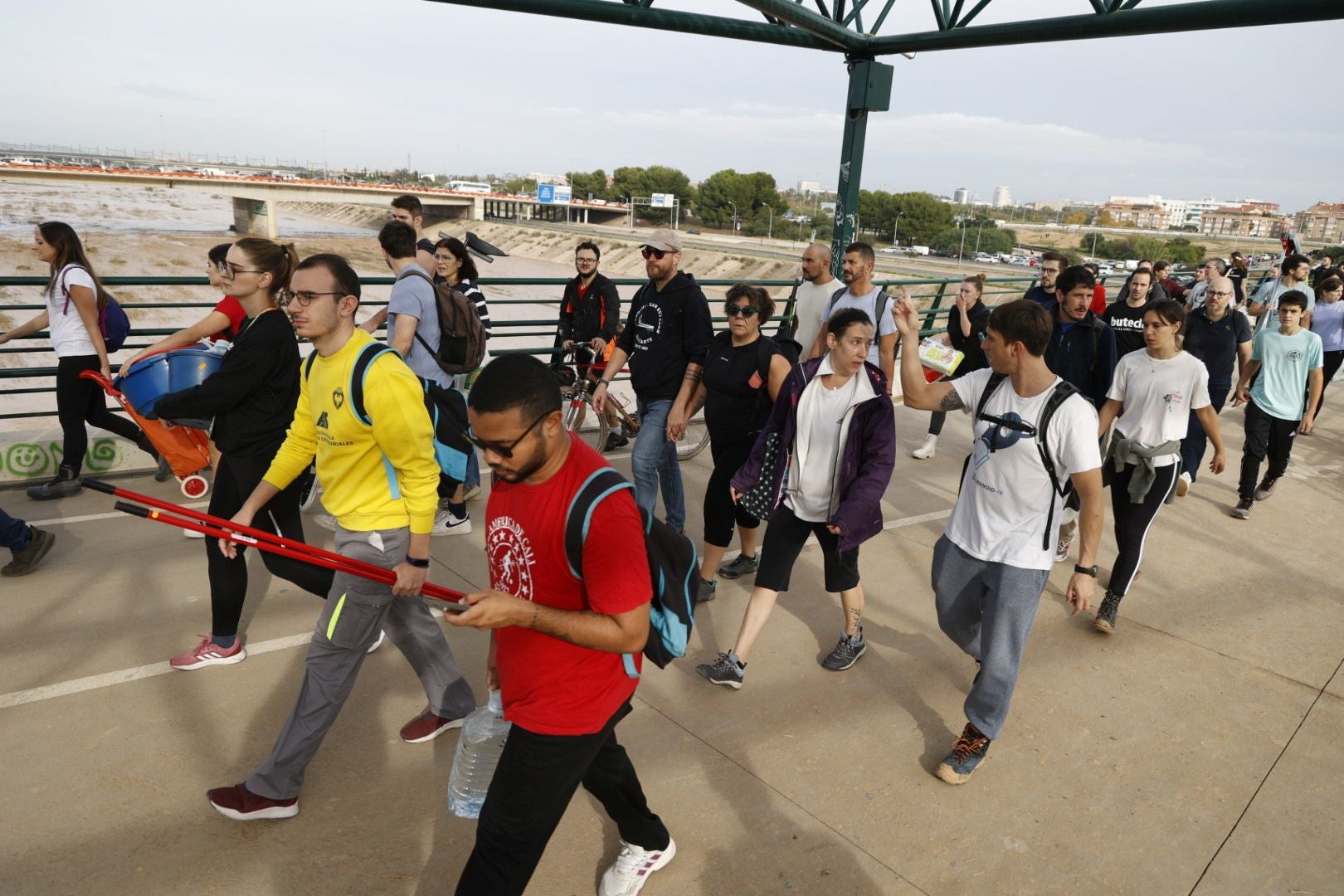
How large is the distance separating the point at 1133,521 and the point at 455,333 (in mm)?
4172

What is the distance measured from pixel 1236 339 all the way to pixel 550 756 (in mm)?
6720

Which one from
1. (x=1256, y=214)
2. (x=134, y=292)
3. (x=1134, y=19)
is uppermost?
(x=1256, y=214)

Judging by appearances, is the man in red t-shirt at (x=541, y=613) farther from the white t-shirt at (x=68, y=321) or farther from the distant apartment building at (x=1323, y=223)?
the distant apartment building at (x=1323, y=223)

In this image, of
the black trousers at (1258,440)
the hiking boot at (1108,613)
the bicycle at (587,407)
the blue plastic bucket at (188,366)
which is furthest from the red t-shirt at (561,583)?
the black trousers at (1258,440)

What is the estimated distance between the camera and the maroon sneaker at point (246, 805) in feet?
9.41

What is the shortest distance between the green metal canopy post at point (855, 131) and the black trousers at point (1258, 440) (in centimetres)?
384

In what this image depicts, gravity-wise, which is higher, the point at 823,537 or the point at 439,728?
the point at 823,537

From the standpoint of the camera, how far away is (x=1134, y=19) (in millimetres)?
5742

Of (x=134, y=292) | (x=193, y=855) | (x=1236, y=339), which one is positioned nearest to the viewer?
(x=193, y=855)

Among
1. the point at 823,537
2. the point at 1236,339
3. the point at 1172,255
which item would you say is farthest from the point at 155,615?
the point at 1172,255

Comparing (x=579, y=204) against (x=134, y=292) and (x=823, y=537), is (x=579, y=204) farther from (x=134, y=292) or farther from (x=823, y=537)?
(x=823, y=537)

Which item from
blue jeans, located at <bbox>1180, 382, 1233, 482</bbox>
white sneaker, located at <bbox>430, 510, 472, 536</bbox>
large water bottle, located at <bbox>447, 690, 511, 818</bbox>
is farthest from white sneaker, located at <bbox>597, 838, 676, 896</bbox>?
blue jeans, located at <bbox>1180, 382, 1233, 482</bbox>

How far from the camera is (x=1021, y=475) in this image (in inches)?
124

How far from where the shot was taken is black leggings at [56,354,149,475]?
5.53 metres
